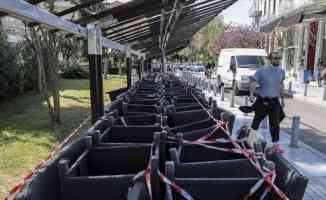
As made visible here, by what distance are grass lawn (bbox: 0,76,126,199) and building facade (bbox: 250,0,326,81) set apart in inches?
560

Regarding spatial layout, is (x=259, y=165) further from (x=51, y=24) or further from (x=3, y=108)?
(x=3, y=108)

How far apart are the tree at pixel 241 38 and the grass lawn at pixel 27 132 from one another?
95.0ft

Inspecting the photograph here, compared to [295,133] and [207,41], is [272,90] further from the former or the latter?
[207,41]

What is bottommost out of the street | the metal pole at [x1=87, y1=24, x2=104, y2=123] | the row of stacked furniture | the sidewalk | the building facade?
the street

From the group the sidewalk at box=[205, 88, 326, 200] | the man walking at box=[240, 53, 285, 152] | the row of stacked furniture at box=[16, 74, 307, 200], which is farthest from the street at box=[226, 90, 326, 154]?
the row of stacked furniture at box=[16, 74, 307, 200]

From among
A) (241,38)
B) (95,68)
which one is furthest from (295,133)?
(241,38)

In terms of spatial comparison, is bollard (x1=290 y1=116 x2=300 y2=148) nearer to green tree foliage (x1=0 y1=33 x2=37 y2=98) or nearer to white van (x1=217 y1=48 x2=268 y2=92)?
green tree foliage (x1=0 y1=33 x2=37 y2=98)

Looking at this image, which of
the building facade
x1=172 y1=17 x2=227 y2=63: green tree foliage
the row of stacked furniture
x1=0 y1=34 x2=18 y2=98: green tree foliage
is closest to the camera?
the row of stacked furniture

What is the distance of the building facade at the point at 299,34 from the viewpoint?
22078 millimetres

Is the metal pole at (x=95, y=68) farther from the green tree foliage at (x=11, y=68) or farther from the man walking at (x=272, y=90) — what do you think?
the green tree foliage at (x=11, y=68)

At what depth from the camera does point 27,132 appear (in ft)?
27.9

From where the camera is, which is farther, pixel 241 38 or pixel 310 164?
pixel 241 38

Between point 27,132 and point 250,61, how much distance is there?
1370cm

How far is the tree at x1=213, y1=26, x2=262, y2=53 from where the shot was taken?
40428 mm
